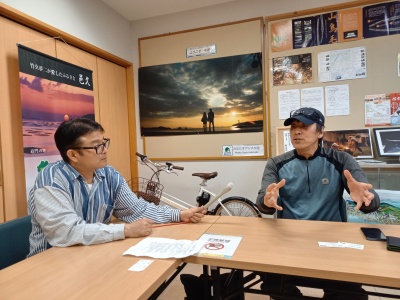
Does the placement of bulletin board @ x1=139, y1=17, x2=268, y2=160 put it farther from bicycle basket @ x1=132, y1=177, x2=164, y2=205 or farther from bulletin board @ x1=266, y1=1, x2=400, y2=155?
bicycle basket @ x1=132, y1=177, x2=164, y2=205

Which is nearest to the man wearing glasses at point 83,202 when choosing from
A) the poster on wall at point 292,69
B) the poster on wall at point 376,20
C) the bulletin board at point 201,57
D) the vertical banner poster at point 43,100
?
the vertical banner poster at point 43,100

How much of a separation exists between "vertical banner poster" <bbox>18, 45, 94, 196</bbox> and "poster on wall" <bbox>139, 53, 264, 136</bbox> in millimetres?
1062

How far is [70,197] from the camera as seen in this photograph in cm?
122

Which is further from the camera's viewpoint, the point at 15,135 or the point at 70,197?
the point at 15,135

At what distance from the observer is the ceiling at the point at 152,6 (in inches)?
119

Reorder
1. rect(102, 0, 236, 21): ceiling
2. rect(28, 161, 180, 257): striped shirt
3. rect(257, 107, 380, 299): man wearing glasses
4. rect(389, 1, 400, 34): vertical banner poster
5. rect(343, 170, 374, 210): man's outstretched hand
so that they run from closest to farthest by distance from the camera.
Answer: rect(28, 161, 180, 257): striped shirt → rect(343, 170, 374, 210): man's outstretched hand → rect(257, 107, 380, 299): man wearing glasses → rect(389, 1, 400, 34): vertical banner poster → rect(102, 0, 236, 21): ceiling

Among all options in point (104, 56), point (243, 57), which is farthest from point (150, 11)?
point (243, 57)

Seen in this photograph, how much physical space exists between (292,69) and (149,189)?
2.19 metres

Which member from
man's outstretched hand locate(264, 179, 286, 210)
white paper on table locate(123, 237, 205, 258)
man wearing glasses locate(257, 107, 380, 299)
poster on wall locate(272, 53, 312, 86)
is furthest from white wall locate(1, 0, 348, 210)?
white paper on table locate(123, 237, 205, 258)

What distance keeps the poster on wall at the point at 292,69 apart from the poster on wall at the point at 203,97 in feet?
0.62

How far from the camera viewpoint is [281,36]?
2.90 m

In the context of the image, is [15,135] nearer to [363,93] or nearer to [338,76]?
[338,76]

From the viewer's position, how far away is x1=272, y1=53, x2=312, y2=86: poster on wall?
283 cm

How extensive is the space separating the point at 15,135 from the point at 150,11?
2223mm
